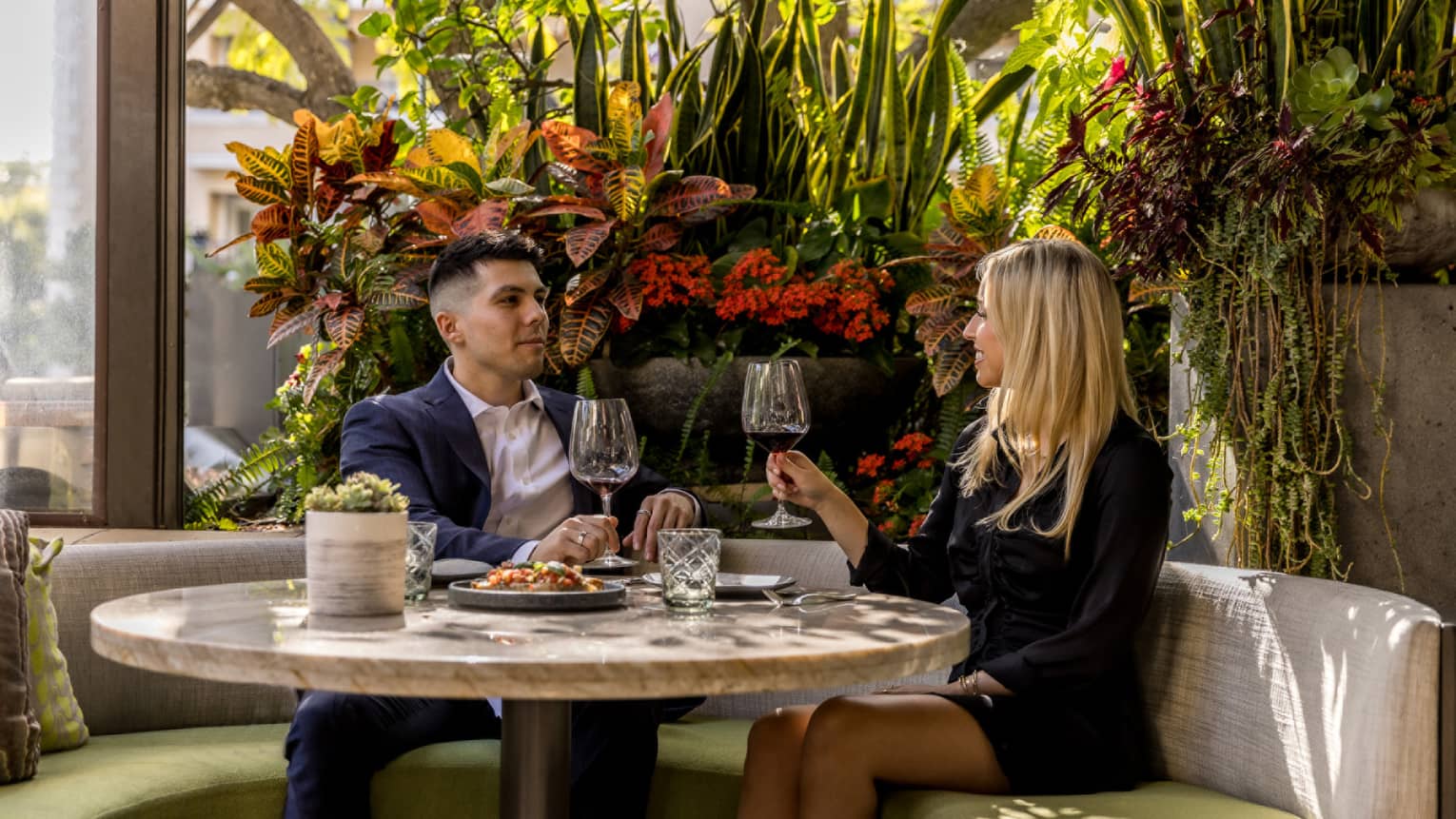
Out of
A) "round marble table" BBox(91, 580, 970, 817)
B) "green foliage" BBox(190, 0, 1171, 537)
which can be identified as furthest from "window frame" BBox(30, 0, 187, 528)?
"round marble table" BBox(91, 580, 970, 817)

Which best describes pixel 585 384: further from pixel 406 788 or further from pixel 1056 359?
pixel 1056 359

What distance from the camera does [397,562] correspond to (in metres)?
1.96

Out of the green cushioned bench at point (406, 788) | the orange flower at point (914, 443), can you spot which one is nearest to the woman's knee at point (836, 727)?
the green cushioned bench at point (406, 788)

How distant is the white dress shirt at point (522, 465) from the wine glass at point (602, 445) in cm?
85

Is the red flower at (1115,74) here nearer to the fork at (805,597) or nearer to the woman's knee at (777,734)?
the fork at (805,597)

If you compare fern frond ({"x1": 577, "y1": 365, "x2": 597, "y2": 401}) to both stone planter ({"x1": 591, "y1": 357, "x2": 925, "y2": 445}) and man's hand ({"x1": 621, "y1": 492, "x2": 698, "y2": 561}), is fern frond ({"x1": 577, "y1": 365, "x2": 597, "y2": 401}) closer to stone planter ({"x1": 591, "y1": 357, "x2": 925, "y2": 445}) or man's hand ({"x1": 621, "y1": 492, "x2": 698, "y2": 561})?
stone planter ({"x1": 591, "y1": 357, "x2": 925, "y2": 445})

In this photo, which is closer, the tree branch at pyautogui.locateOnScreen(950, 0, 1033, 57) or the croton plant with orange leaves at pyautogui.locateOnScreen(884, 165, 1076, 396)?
the croton plant with orange leaves at pyautogui.locateOnScreen(884, 165, 1076, 396)

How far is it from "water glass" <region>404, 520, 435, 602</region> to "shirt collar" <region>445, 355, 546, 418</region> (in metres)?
1.13

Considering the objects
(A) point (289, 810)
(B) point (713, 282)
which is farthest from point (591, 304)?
(A) point (289, 810)

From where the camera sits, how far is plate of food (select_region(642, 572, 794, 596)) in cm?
233

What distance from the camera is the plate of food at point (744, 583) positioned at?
2.33 meters

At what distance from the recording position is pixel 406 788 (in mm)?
2705

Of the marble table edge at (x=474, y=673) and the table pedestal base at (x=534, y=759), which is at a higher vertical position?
the marble table edge at (x=474, y=673)

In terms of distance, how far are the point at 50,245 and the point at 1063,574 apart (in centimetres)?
317
